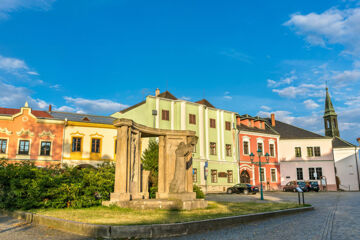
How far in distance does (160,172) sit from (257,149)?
29.5m

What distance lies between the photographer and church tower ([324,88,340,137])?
206 feet

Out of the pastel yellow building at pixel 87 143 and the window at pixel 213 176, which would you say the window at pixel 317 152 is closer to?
the window at pixel 213 176

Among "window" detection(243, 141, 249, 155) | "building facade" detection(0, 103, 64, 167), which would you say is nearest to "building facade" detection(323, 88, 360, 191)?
"window" detection(243, 141, 249, 155)

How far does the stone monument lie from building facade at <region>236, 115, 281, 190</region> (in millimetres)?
25659

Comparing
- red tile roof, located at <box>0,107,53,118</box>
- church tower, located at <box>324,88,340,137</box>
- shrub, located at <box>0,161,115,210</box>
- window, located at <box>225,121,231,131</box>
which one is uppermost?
church tower, located at <box>324,88,340,137</box>

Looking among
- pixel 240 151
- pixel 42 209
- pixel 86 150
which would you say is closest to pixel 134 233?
pixel 42 209

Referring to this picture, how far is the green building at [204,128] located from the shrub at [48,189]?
1846 centimetres

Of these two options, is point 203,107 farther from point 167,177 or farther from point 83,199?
point 83,199

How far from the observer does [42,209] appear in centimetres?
1193

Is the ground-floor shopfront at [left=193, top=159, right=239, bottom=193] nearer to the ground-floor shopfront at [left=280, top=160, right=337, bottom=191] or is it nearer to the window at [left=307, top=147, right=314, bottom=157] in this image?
the ground-floor shopfront at [left=280, top=160, right=337, bottom=191]

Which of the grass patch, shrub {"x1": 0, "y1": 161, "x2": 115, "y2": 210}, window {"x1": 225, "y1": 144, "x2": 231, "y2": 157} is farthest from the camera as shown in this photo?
window {"x1": 225, "y1": 144, "x2": 231, "y2": 157}

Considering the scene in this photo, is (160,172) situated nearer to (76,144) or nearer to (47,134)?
(76,144)

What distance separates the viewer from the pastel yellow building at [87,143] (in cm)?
3117

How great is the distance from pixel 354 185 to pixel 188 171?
43105 mm
